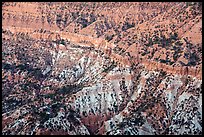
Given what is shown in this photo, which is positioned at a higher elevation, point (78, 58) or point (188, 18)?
point (188, 18)

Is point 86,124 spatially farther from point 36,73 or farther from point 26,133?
point 36,73

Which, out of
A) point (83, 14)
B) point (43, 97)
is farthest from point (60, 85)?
point (83, 14)

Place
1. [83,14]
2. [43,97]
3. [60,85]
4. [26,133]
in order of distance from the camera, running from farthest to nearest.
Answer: [83,14]
[60,85]
[43,97]
[26,133]

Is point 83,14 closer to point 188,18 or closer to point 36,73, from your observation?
point 36,73

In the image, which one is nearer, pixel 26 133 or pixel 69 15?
pixel 26 133

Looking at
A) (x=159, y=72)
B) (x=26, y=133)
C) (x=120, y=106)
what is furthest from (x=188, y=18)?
(x=26, y=133)

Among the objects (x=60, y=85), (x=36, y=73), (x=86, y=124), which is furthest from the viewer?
(x=36, y=73)
